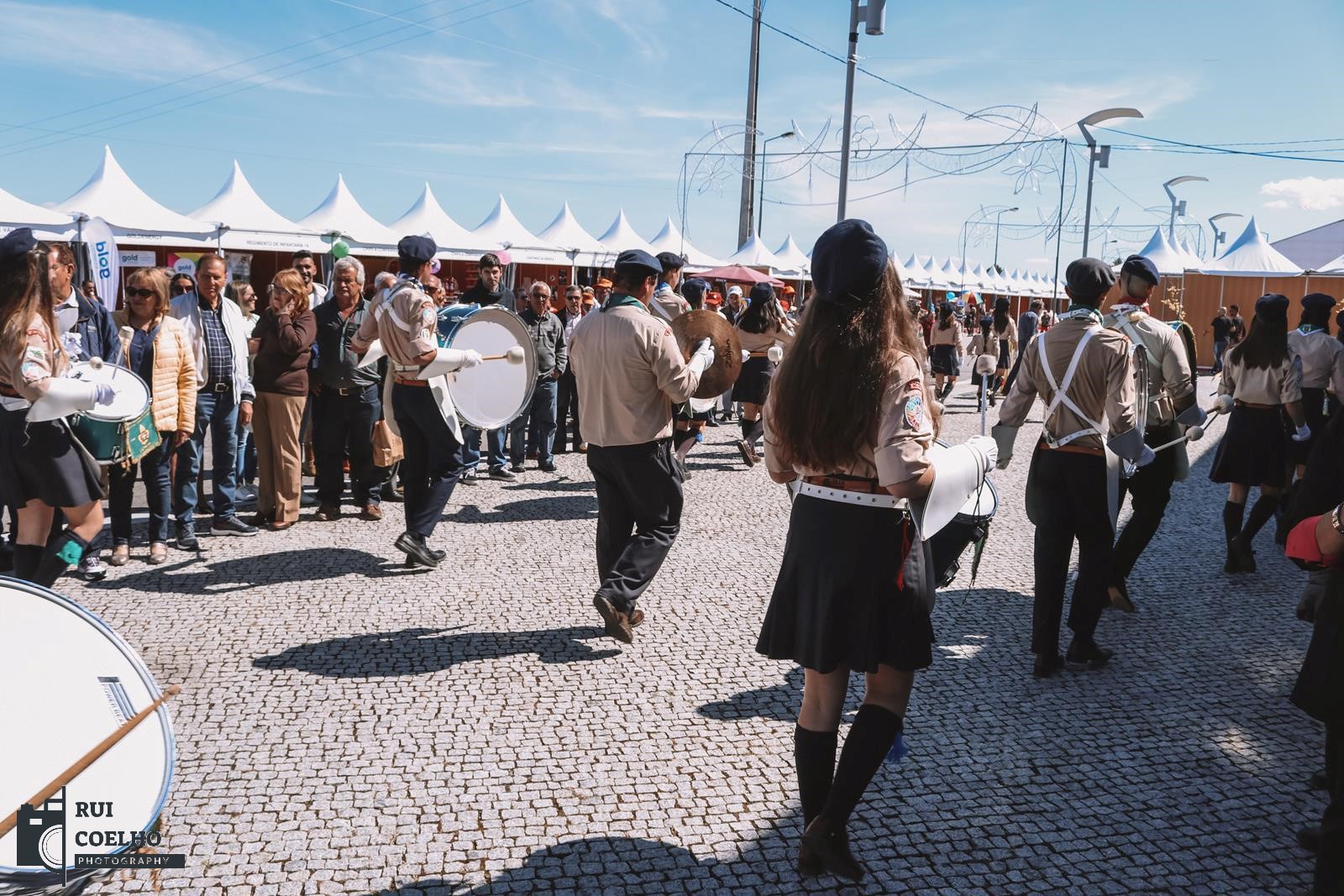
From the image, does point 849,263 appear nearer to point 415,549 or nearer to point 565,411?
point 415,549

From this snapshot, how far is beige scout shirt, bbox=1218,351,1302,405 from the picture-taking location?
6336 millimetres

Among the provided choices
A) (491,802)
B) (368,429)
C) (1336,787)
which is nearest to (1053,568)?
(1336,787)

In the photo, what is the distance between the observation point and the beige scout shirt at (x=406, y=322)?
5.64 meters

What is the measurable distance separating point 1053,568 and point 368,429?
4989 millimetres

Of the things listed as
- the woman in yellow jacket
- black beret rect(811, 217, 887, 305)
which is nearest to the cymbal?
the woman in yellow jacket

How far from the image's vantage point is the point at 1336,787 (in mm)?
2744

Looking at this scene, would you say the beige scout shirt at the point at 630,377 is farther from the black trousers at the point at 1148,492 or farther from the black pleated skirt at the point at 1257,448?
the black pleated skirt at the point at 1257,448

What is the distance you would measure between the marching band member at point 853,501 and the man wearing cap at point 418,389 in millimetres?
3270

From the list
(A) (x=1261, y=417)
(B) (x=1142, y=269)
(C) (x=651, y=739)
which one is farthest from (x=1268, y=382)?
(C) (x=651, y=739)

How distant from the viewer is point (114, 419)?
457 cm

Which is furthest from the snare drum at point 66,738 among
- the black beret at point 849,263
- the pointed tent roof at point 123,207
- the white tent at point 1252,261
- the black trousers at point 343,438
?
the white tent at point 1252,261

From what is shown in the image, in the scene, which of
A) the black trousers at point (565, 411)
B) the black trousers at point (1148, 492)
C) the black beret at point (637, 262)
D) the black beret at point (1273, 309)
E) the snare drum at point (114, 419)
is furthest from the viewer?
the black trousers at point (565, 411)

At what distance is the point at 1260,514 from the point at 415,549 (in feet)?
17.6

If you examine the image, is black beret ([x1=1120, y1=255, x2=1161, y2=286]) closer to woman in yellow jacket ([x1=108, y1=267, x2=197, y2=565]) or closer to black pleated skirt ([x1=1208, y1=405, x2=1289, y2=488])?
black pleated skirt ([x1=1208, y1=405, x2=1289, y2=488])
